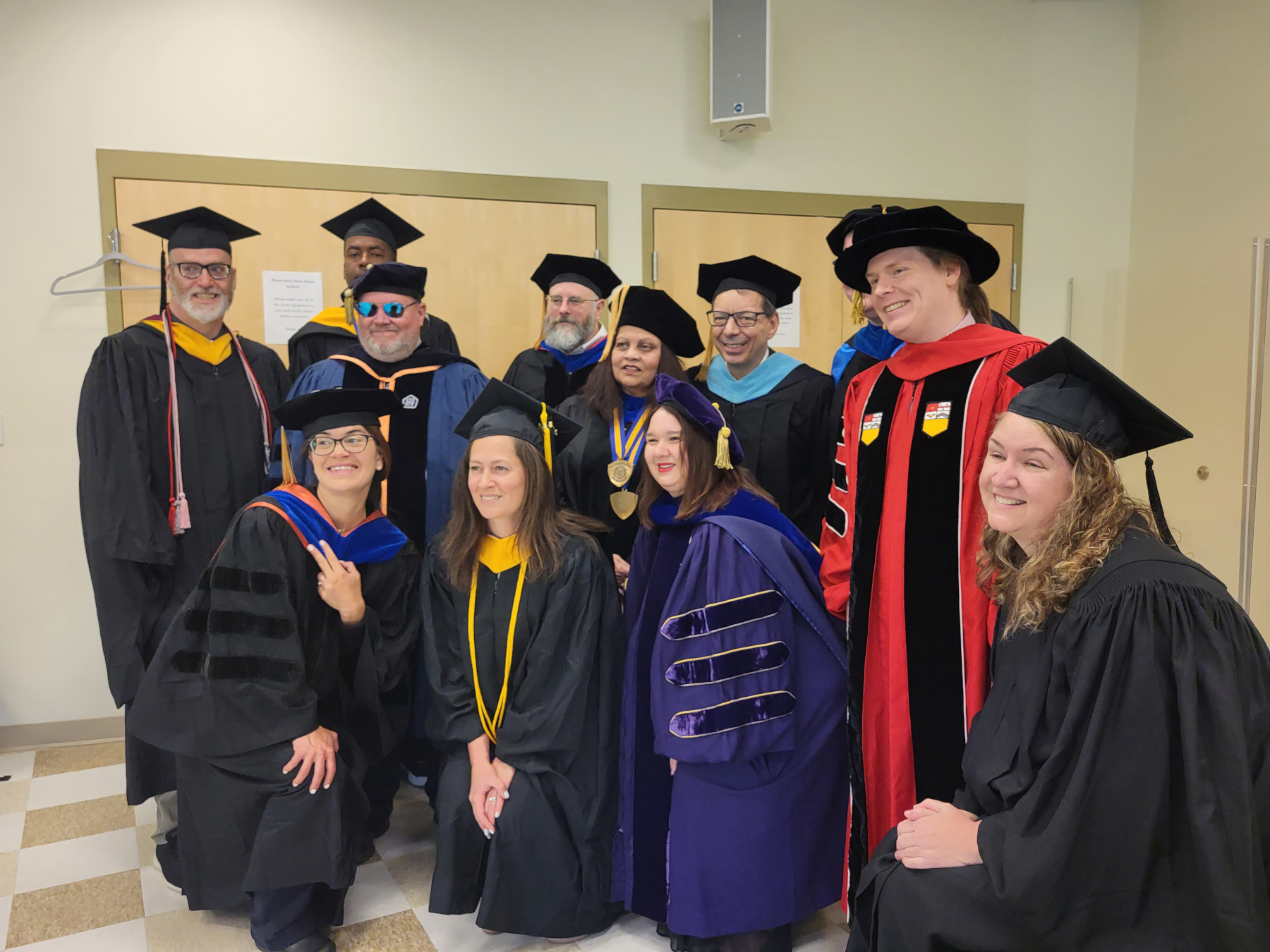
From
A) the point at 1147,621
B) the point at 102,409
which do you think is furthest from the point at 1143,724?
the point at 102,409

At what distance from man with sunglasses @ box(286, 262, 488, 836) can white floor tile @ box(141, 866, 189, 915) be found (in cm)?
86

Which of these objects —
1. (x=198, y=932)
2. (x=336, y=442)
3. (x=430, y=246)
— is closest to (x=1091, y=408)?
(x=336, y=442)

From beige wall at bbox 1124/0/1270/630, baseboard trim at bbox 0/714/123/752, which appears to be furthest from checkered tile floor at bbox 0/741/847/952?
beige wall at bbox 1124/0/1270/630

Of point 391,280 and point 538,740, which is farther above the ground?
point 391,280

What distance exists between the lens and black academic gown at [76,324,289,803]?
304cm

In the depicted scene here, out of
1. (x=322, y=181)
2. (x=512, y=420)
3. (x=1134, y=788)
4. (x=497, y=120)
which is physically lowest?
(x=1134, y=788)

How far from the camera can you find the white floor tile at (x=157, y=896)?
281 cm

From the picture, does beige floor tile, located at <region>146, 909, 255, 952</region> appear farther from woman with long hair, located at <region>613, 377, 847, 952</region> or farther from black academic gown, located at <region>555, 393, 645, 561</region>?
black academic gown, located at <region>555, 393, 645, 561</region>

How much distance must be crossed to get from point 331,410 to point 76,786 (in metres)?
2.39

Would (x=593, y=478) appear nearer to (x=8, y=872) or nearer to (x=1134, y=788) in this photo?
(x=1134, y=788)

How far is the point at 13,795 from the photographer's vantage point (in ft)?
12.0

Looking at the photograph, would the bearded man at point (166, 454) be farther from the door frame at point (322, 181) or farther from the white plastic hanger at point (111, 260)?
the door frame at point (322, 181)

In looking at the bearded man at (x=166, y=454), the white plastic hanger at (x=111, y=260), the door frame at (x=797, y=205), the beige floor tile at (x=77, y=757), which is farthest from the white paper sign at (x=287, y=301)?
the beige floor tile at (x=77, y=757)

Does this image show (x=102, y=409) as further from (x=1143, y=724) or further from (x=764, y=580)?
(x=1143, y=724)
